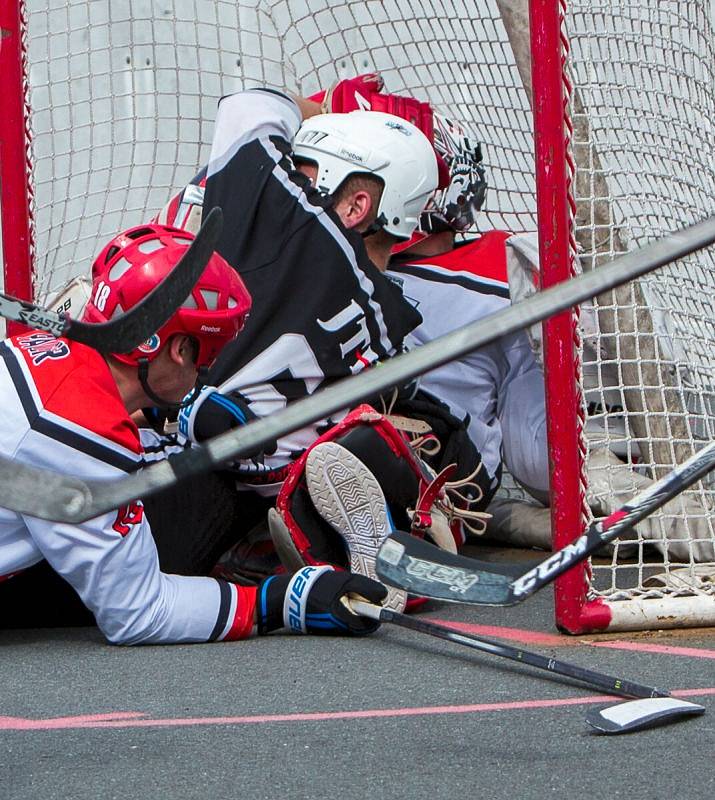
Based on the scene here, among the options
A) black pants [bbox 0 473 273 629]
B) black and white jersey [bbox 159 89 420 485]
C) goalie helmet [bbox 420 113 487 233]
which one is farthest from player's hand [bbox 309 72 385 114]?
black pants [bbox 0 473 273 629]

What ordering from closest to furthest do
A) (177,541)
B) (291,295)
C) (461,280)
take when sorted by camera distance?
Answer: (177,541) → (291,295) → (461,280)

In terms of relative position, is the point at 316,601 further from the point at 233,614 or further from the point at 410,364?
the point at 410,364

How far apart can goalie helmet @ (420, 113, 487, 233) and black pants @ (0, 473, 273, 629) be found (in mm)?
A: 981

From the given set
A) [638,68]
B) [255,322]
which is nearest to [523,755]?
[255,322]

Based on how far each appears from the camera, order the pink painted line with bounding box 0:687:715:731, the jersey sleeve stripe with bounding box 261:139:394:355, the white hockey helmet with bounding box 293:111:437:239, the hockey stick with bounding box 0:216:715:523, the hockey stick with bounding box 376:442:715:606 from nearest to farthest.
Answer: the hockey stick with bounding box 0:216:715:523 < the hockey stick with bounding box 376:442:715:606 < the pink painted line with bounding box 0:687:715:731 < the jersey sleeve stripe with bounding box 261:139:394:355 < the white hockey helmet with bounding box 293:111:437:239

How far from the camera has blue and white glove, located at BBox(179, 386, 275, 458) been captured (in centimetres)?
311

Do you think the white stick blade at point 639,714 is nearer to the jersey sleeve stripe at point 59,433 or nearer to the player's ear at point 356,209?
the jersey sleeve stripe at point 59,433

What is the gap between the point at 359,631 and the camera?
2.67m

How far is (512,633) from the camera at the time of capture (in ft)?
9.01

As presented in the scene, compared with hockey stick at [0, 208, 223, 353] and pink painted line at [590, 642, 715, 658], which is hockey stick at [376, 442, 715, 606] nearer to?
hockey stick at [0, 208, 223, 353]

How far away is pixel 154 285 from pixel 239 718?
0.85 meters

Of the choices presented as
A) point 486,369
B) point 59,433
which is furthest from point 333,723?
point 486,369

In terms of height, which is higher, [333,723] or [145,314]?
[145,314]

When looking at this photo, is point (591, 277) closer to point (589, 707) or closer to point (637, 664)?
point (589, 707)
